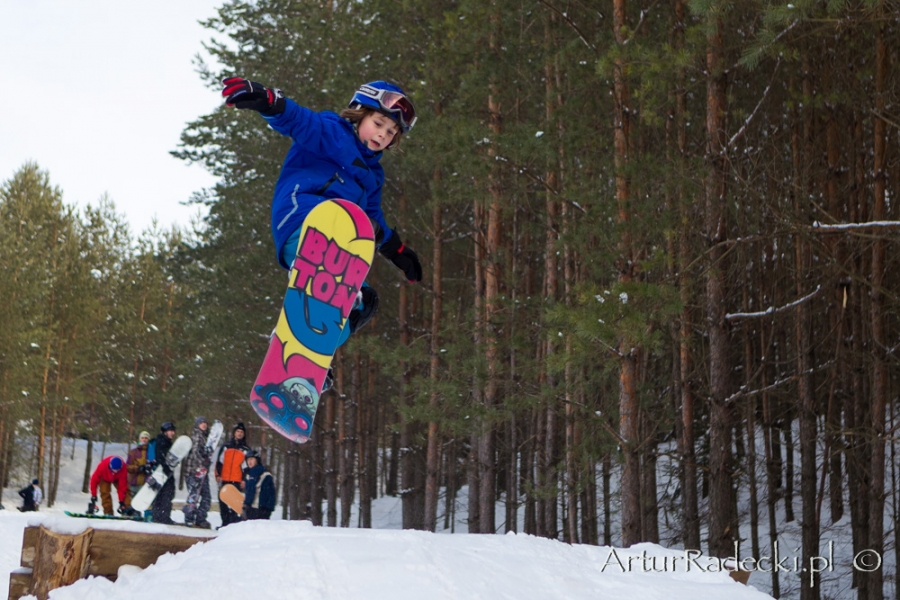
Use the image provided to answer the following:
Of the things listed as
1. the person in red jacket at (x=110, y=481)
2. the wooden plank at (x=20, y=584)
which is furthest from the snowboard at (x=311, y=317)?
the person in red jacket at (x=110, y=481)

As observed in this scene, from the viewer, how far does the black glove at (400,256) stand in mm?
5584

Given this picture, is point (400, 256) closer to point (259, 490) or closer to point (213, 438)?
point (213, 438)

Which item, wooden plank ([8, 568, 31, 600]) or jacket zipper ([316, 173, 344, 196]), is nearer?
wooden plank ([8, 568, 31, 600])

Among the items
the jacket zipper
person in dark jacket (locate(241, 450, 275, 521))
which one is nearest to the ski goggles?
the jacket zipper

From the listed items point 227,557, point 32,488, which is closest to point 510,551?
point 227,557

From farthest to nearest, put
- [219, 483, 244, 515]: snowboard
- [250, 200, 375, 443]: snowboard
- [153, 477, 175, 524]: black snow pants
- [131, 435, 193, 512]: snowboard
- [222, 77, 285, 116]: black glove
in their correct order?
[153, 477, 175, 524]: black snow pants < [131, 435, 193, 512]: snowboard < [219, 483, 244, 515]: snowboard < [250, 200, 375, 443]: snowboard < [222, 77, 285, 116]: black glove

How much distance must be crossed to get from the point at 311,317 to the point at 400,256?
39.8 inches

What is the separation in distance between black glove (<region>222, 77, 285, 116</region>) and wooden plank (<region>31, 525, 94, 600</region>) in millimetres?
2522

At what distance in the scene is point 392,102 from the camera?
493 cm

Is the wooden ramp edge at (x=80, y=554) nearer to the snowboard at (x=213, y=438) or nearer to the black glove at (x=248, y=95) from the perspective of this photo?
the black glove at (x=248, y=95)

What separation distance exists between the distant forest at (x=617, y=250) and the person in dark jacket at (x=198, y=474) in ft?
10.9

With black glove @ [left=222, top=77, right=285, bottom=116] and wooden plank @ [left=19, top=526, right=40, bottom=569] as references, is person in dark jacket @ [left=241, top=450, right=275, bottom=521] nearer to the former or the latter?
wooden plank @ [left=19, top=526, right=40, bottom=569]

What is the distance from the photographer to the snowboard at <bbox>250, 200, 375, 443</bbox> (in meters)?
4.78

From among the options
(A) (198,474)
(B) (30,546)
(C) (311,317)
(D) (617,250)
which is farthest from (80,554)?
(D) (617,250)
